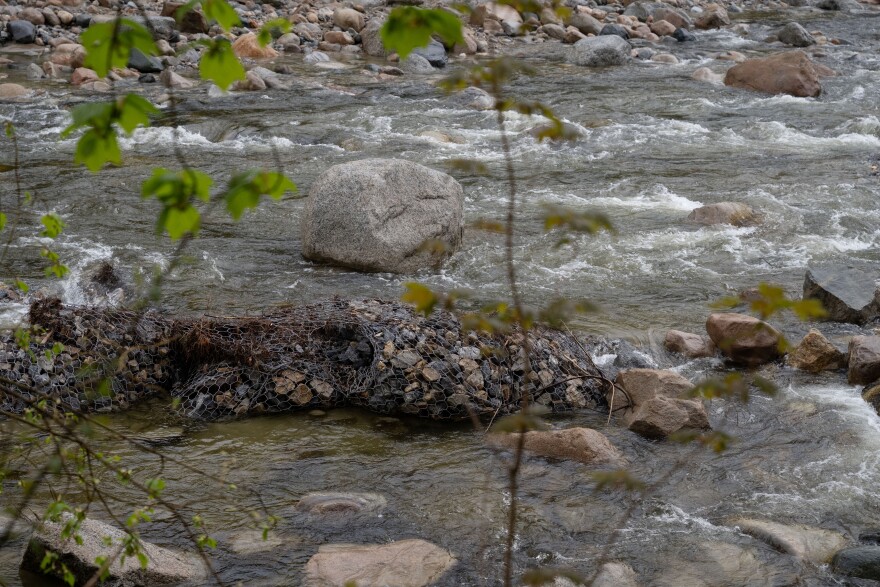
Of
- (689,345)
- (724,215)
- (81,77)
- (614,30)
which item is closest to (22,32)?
(81,77)

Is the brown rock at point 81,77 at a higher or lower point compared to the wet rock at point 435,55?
higher

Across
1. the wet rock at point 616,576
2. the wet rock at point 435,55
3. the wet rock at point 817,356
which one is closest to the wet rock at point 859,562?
the wet rock at point 616,576

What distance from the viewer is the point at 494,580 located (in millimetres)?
4012

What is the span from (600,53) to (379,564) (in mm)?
14459

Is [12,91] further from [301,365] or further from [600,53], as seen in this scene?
[301,365]

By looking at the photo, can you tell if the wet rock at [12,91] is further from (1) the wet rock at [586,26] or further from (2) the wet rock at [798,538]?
(2) the wet rock at [798,538]

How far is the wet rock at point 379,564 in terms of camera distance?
3924 millimetres

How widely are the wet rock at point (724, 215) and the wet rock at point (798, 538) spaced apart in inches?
202

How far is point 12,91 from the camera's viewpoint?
13.6 meters

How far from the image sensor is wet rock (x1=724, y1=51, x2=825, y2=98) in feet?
46.9

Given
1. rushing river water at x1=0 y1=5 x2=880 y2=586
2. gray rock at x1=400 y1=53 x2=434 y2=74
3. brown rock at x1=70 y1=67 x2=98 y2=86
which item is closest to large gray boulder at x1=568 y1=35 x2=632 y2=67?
rushing river water at x1=0 y1=5 x2=880 y2=586

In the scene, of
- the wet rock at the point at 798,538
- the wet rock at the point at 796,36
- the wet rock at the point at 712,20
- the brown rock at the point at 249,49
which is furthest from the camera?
the wet rock at the point at 712,20

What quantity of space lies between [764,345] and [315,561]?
3.67m

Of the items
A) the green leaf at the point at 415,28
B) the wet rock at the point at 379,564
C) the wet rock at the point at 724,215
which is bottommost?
the wet rock at the point at 724,215
